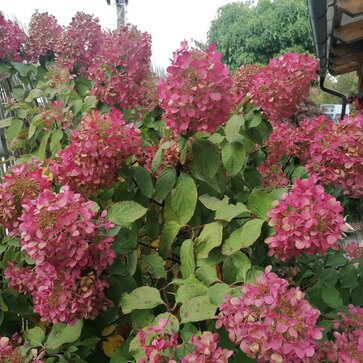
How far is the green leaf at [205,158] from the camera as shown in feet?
3.87

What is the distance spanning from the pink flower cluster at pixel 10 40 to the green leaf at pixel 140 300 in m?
1.57

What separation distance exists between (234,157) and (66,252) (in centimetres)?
51

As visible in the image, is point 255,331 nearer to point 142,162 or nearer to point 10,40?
point 142,162

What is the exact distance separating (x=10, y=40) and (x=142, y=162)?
1.24m

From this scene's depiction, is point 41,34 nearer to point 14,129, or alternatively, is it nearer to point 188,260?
point 14,129

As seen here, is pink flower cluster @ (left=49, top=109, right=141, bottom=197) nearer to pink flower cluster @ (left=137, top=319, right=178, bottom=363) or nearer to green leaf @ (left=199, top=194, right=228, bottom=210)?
green leaf @ (left=199, top=194, right=228, bottom=210)

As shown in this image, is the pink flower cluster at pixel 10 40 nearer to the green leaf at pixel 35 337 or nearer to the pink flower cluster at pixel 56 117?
the pink flower cluster at pixel 56 117

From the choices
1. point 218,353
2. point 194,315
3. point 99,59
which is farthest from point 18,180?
point 99,59

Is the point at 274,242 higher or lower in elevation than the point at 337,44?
lower

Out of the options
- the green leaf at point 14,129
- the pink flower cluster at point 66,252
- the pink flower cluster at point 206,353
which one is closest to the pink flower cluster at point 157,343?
the pink flower cluster at point 206,353

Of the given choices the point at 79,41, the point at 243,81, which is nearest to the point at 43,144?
the point at 79,41

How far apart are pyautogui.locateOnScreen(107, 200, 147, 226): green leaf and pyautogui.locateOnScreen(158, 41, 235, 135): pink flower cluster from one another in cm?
20

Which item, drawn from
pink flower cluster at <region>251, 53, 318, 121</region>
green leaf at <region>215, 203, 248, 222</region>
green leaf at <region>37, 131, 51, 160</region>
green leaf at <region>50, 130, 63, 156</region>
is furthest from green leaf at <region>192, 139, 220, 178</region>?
green leaf at <region>37, 131, 51, 160</region>

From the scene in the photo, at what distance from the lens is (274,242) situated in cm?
93
